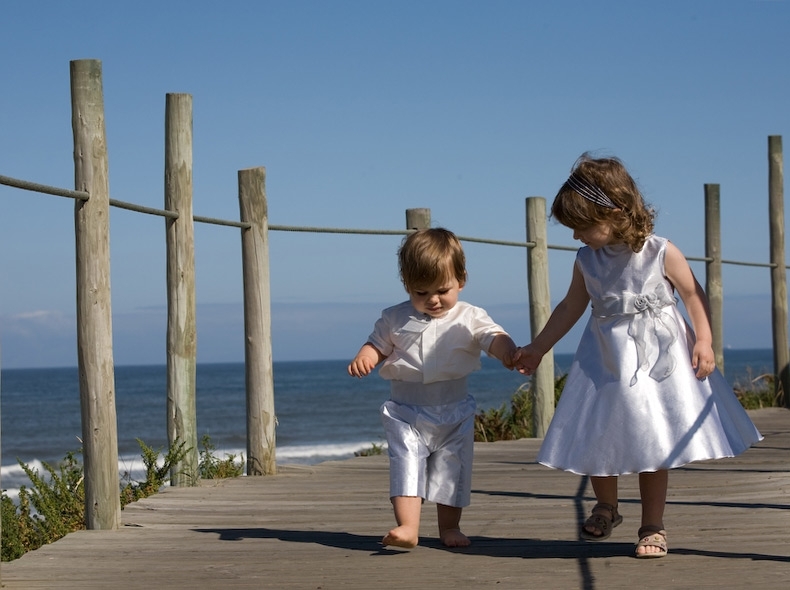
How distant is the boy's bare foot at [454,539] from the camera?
3.69 metres

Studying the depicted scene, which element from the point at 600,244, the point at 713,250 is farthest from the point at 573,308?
the point at 713,250

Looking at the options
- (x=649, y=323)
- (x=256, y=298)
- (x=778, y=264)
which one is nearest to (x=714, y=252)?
(x=778, y=264)

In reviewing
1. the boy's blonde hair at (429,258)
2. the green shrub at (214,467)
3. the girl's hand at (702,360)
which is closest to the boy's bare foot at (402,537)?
the boy's blonde hair at (429,258)

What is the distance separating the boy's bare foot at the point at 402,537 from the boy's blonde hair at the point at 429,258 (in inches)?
30.3

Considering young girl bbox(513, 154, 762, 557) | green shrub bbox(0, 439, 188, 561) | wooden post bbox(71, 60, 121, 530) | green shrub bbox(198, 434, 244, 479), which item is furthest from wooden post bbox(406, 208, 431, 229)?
young girl bbox(513, 154, 762, 557)

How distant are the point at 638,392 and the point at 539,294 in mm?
4117

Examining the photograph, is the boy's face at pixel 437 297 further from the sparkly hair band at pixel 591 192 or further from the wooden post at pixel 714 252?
the wooden post at pixel 714 252

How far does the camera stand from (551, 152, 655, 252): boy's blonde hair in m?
3.48

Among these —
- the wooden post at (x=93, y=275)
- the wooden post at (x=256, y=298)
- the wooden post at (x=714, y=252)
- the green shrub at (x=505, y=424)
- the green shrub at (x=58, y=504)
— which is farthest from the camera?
the wooden post at (x=714, y=252)

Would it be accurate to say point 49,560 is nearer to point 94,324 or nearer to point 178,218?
point 94,324

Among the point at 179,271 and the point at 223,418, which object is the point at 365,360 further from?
the point at 223,418

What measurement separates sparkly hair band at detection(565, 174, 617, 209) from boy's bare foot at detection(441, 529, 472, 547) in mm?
1176

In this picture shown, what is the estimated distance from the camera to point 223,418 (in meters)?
34.2

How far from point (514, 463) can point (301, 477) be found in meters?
1.26
